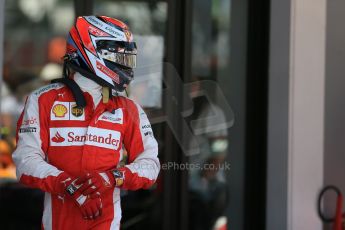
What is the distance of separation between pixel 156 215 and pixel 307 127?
4.51 feet

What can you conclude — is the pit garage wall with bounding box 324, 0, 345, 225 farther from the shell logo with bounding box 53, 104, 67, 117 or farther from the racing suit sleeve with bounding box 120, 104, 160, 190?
the shell logo with bounding box 53, 104, 67, 117

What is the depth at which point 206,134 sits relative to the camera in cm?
509

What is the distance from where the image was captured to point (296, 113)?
189 inches

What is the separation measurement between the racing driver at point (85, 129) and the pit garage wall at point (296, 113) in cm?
234

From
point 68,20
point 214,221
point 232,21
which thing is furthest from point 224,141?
point 68,20

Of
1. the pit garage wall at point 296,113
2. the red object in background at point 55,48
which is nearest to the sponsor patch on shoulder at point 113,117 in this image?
the pit garage wall at point 296,113

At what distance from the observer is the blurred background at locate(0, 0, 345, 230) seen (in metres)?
4.83

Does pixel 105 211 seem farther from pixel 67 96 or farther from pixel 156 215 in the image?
pixel 156 215

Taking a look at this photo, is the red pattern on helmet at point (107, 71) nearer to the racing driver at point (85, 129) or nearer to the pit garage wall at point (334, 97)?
the racing driver at point (85, 129)

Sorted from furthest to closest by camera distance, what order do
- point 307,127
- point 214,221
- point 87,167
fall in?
point 214,221 < point 307,127 < point 87,167

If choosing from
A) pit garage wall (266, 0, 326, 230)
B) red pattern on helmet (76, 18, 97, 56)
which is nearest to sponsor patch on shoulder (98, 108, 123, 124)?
red pattern on helmet (76, 18, 97, 56)

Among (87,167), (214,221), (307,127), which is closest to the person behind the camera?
(87,167)

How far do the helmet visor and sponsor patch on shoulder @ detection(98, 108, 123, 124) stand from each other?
20 cm

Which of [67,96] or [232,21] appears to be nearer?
[67,96]
